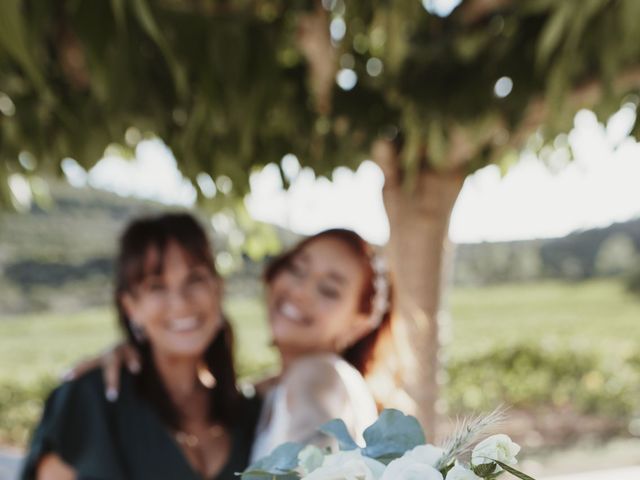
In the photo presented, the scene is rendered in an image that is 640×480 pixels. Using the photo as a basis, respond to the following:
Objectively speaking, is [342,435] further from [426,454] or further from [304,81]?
[304,81]

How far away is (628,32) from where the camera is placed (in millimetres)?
1603

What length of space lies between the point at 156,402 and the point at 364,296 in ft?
1.90

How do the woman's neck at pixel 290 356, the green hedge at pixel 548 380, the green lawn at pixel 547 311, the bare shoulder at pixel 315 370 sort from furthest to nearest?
1. the green lawn at pixel 547 311
2. the green hedge at pixel 548 380
3. the woman's neck at pixel 290 356
4. the bare shoulder at pixel 315 370

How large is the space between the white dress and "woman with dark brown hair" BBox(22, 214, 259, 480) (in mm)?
273

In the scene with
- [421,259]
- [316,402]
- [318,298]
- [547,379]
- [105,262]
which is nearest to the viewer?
[316,402]

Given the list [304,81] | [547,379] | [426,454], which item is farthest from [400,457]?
[547,379]

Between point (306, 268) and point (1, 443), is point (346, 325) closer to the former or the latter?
point (306, 268)

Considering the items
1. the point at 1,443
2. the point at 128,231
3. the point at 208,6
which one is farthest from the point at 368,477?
the point at 1,443

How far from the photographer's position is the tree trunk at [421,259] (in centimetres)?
305

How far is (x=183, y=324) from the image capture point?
6.24 ft

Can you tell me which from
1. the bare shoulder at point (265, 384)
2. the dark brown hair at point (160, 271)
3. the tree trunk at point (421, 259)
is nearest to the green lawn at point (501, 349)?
the tree trunk at point (421, 259)

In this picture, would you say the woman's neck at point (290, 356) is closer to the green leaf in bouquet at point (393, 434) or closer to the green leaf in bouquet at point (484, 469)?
the green leaf in bouquet at point (393, 434)

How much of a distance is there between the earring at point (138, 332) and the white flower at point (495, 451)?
1482 millimetres

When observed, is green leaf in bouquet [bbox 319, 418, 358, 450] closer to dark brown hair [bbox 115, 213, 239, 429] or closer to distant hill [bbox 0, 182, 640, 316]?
dark brown hair [bbox 115, 213, 239, 429]
